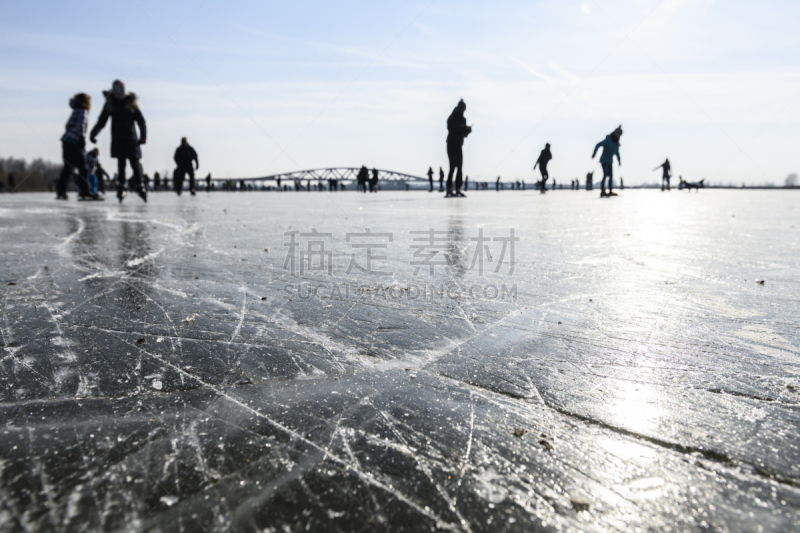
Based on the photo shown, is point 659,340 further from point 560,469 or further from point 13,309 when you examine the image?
point 13,309

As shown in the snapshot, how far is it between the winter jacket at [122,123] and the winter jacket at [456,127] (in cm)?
815

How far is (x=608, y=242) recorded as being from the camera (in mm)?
4863

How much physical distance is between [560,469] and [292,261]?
2.93m

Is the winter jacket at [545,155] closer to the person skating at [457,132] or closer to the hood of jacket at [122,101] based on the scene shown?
the person skating at [457,132]

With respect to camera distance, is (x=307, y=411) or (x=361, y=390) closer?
(x=307, y=411)

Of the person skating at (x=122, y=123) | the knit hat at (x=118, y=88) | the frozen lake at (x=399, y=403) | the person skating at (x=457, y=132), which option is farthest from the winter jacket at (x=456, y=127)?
the frozen lake at (x=399, y=403)

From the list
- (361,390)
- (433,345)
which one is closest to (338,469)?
(361,390)

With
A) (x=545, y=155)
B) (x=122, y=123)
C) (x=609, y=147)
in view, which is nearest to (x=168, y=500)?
(x=122, y=123)

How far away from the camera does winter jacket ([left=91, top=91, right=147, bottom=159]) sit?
9.96m

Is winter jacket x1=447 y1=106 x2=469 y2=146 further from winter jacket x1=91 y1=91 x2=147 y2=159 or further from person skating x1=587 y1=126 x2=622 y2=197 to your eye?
winter jacket x1=91 y1=91 x2=147 y2=159

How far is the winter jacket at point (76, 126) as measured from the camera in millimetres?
10594

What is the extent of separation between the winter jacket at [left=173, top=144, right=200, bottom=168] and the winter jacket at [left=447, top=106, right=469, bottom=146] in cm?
994

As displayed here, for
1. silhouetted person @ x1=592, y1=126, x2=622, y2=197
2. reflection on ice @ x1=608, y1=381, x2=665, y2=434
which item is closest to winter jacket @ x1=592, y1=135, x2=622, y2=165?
silhouetted person @ x1=592, y1=126, x2=622, y2=197

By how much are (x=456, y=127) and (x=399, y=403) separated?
13490 millimetres
